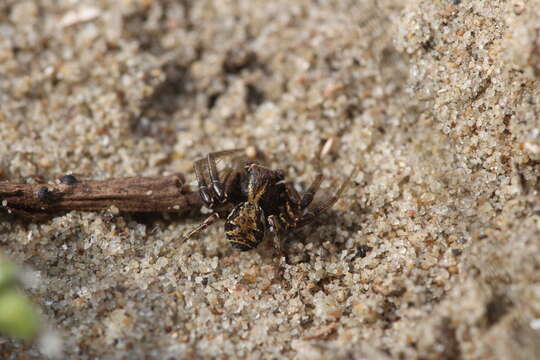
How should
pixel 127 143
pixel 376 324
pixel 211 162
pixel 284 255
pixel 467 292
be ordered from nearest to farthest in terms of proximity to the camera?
1. pixel 467 292
2. pixel 376 324
3. pixel 284 255
4. pixel 211 162
5. pixel 127 143

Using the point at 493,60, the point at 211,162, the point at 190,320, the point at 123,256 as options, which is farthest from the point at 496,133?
the point at 123,256

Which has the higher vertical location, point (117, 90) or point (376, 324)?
point (117, 90)

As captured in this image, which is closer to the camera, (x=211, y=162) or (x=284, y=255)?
(x=284, y=255)

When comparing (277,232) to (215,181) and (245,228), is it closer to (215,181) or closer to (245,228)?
(245,228)

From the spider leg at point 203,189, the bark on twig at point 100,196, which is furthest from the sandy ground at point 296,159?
the spider leg at point 203,189

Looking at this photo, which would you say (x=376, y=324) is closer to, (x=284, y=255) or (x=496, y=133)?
(x=284, y=255)

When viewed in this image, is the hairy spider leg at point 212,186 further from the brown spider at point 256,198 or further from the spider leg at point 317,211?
the spider leg at point 317,211

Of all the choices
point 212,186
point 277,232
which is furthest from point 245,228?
point 212,186
